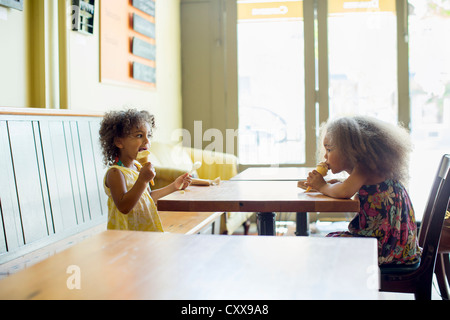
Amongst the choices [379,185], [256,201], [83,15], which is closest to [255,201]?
[256,201]

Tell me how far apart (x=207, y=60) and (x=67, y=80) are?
2.56 m

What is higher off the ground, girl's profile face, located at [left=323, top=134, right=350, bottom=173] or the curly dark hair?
the curly dark hair

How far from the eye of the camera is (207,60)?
5340mm

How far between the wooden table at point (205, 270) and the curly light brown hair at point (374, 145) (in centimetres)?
89

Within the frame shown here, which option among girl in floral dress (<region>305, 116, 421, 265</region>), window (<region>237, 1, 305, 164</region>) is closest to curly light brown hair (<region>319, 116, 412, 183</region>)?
girl in floral dress (<region>305, 116, 421, 265</region>)

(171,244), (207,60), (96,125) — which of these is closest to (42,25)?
(96,125)

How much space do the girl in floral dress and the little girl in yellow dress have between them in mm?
683

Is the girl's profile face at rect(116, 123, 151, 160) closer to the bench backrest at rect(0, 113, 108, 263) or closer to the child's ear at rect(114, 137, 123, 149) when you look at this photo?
the child's ear at rect(114, 137, 123, 149)

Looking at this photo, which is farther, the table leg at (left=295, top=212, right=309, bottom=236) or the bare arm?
the table leg at (left=295, top=212, right=309, bottom=236)

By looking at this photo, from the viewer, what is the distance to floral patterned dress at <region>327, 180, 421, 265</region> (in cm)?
188

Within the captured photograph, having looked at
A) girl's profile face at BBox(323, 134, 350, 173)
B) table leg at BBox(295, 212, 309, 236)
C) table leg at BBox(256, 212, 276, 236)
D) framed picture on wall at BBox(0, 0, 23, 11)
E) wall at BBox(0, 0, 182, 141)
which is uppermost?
framed picture on wall at BBox(0, 0, 23, 11)

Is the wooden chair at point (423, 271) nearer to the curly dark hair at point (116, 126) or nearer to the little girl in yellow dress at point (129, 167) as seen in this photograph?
the little girl in yellow dress at point (129, 167)
